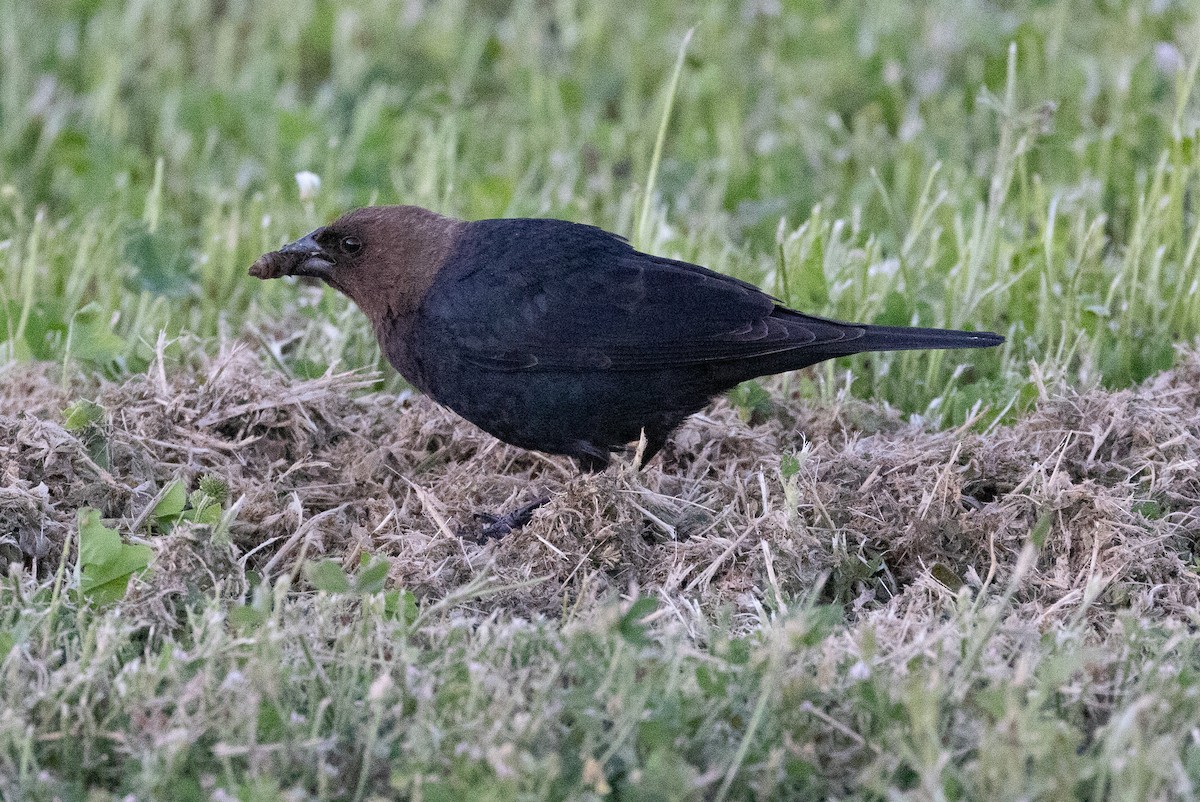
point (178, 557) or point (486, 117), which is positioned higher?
point (486, 117)

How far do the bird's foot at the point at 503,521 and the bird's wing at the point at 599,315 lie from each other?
36 cm

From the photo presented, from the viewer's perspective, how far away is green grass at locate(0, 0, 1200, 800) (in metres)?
2.50

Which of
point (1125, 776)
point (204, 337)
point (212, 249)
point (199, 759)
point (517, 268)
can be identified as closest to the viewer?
point (1125, 776)

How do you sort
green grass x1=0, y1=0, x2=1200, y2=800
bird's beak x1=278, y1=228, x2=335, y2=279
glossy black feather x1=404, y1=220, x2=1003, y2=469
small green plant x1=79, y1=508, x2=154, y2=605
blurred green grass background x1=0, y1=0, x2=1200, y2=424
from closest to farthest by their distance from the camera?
green grass x1=0, y1=0, x2=1200, y2=800 < small green plant x1=79, y1=508, x2=154, y2=605 < glossy black feather x1=404, y1=220, x2=1003, y2=469 < bird's beak x1=278, y1=228, x2=335, y2=279 < blurred green grass background x1=0, y1=0, x2=1200, y2=424

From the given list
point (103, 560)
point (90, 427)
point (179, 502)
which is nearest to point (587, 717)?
point (103, 560)

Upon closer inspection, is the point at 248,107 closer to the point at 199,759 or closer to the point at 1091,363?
the point at 1091,363

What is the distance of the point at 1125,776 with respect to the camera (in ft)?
7.61

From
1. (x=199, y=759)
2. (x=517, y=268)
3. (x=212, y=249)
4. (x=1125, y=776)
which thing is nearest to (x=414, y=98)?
(x=212, y=249)

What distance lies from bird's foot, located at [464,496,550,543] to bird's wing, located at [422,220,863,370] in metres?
0.36

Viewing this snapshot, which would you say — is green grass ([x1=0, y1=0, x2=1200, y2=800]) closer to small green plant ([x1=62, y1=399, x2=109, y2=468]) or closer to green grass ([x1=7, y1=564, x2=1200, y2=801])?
green grass ([x1=7, y1=564, x2=1200, y2=801])

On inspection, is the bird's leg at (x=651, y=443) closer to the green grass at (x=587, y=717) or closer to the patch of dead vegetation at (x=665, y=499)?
the patch of dead vegetation at (x=665, y=499)

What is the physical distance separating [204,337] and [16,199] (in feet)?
3.98

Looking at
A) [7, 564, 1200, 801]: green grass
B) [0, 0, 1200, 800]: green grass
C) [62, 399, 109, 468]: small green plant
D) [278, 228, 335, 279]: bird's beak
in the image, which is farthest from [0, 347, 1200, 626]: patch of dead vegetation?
[7, 564, 1200, 801]: green grass

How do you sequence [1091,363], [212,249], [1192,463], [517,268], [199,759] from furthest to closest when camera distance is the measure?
[212,249], [1091,363], [517,268], [1192,463], [199,759]
